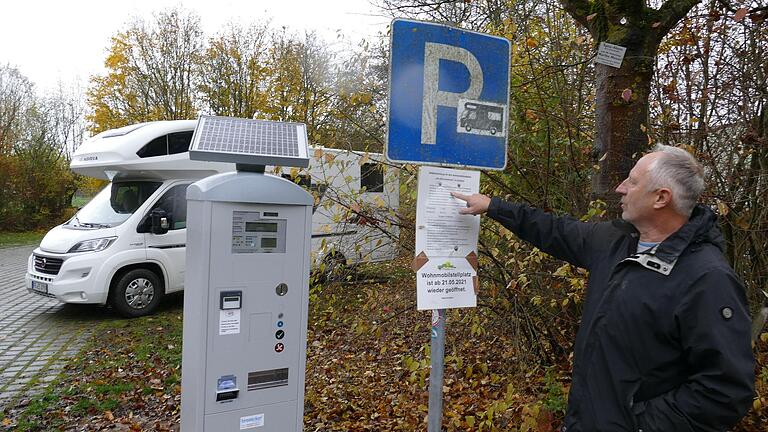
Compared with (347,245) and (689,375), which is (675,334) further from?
(347,245)

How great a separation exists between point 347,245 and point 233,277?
1932 mm

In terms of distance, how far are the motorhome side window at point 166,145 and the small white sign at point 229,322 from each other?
5.91 meters

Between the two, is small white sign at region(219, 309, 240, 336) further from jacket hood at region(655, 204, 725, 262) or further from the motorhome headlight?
the motorhome headlight

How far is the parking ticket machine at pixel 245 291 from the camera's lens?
2.97m

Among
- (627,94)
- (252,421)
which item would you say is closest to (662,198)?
(627,94)

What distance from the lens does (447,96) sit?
2561 millimetres

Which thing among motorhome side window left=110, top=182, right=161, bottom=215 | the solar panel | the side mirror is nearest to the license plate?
motorhome side window left=110, top=182, right=161, bottom=215

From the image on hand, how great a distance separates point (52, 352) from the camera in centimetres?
659

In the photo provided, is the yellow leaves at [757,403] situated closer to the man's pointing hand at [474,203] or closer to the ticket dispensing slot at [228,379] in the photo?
the man's pointing hand at [474,203]

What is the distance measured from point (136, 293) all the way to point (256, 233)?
6.10 metres

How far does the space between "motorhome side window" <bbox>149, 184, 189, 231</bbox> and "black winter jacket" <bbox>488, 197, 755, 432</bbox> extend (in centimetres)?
747

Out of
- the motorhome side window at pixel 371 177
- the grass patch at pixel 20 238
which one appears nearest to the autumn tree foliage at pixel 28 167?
the grass patch at pixel 20 238

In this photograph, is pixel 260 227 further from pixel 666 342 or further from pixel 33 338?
pixel 33 338

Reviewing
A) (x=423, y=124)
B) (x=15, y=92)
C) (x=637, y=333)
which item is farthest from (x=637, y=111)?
(x=15, y=92)
